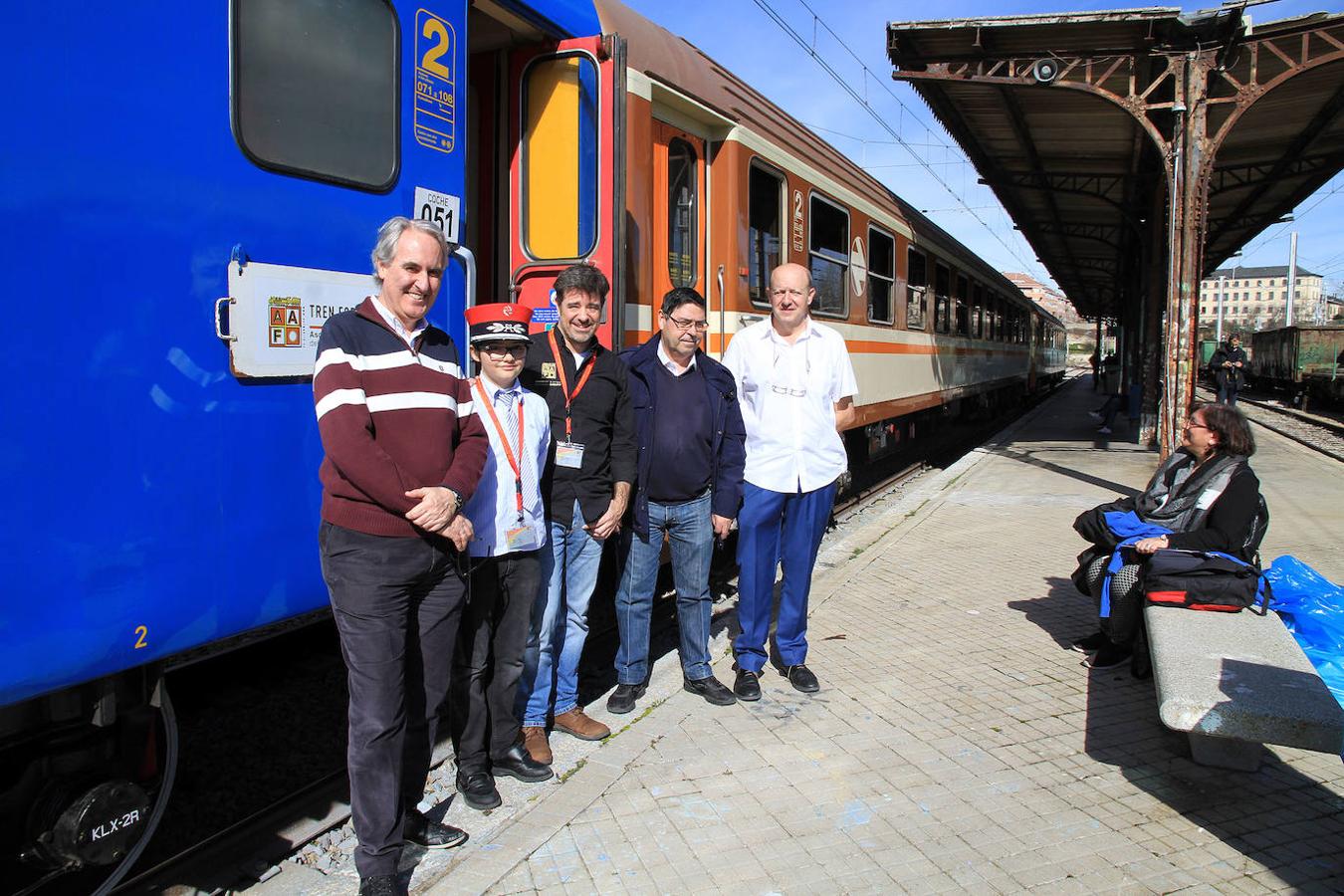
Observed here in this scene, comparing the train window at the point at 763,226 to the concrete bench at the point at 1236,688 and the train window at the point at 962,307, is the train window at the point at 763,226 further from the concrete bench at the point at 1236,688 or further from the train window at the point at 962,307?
the train window at the point at 962,307

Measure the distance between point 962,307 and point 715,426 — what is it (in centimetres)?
1155

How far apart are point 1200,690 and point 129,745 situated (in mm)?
3320

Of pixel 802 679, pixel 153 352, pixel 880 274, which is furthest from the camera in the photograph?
pixel 880 274

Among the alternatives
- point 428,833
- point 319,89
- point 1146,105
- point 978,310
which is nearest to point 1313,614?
point 428,833

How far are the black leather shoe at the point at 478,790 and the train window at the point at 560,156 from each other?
2.39 meters

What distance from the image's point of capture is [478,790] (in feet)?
10.8

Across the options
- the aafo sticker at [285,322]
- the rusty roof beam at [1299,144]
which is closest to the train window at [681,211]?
the aafo sticker at [285,322]

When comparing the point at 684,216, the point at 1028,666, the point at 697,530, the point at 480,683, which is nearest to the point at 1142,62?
the point at 684,216

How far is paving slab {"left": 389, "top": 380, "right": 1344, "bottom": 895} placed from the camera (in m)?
2.92

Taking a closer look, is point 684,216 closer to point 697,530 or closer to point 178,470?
point 697,530

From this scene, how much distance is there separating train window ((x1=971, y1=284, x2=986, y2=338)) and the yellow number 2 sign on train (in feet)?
43.9

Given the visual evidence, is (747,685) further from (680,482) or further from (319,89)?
(319,89)

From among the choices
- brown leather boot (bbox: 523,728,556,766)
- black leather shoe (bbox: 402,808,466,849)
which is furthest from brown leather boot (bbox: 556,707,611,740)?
black leather shoe (bbox: 402,808,466,849)

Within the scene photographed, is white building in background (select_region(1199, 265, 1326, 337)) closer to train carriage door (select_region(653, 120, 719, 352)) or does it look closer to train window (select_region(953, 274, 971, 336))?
train window (select_region(953, 274, 971, 336))
